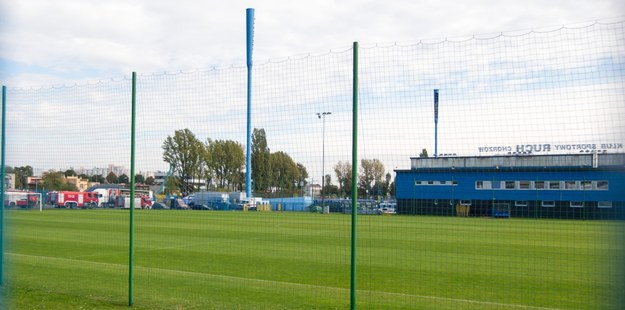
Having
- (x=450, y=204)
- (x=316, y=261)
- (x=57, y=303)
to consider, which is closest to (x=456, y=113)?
(x=450, y=204)

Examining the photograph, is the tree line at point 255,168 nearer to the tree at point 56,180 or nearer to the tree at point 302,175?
the tree at point 302,175

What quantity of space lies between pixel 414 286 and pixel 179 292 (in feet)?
15.3

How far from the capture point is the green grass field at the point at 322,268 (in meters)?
9.53

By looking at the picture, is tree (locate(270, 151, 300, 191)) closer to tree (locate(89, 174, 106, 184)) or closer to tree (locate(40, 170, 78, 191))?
tree (locate(89, 174, 106, 184))

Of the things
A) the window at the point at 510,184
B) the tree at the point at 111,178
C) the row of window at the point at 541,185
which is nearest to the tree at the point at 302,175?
the row of window at the point at 541,185

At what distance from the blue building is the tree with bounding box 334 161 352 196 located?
65 centimetres

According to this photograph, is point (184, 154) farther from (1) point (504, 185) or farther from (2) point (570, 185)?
(2) point (570, 185)

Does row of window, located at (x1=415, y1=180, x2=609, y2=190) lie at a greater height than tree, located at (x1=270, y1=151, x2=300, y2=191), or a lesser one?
lesser

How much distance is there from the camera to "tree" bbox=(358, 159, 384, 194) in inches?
288

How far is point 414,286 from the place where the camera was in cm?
1188

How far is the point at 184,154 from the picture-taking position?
32.1ft

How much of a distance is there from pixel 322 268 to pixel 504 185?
7.45 metres

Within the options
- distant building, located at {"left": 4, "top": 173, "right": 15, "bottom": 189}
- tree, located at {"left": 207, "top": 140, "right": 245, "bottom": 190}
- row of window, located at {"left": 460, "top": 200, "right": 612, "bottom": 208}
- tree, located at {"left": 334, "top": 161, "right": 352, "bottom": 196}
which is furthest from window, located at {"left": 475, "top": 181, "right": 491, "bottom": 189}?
distant building, located at {"left": 4, "top": 173, "right": 15, "bottom": 189}

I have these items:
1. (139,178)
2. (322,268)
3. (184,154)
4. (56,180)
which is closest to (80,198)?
(56,180)
